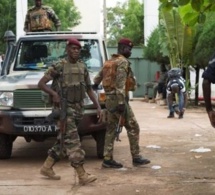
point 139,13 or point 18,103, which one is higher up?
point 139,13

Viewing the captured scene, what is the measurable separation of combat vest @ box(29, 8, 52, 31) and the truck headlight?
8.37 ft

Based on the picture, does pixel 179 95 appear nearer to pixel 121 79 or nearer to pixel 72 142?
pixel 121 79

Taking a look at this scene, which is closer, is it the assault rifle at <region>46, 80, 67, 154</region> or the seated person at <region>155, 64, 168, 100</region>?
the assault rifle at <region>46, 80, 67, 154</region>

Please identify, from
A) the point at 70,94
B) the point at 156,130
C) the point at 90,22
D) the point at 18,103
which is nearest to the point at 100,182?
the point at 70,94

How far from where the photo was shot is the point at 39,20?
9.08 m

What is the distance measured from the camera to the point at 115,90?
652 centimetres

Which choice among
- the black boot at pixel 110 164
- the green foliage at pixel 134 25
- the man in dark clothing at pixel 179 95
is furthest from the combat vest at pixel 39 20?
the green foliage at pixel 134 25

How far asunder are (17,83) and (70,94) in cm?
124

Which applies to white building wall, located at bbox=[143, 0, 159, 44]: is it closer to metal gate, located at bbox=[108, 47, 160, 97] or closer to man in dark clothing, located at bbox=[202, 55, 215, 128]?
metal gate, located at bbox=[108, 47, 160, 97]

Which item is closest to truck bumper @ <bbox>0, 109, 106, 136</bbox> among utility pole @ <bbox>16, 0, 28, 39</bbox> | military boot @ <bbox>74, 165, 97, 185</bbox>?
military boot @ <bbox>74, 165, 97, 185</bbox>

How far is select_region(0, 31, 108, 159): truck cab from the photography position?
6750mm

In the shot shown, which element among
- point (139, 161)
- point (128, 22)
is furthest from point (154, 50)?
point (128, 22)

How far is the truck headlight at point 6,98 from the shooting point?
682 centimetres

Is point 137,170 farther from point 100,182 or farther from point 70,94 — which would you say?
point 70,94
